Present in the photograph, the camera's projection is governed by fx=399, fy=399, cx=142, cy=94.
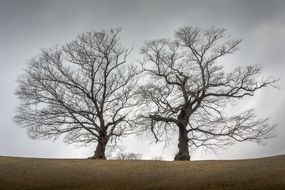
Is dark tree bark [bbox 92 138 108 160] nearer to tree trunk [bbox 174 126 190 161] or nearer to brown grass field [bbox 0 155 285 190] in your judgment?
brown grass field [bbox 0 155 285 190]

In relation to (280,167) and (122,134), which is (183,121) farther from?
(280,167)

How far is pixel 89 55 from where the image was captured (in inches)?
1165

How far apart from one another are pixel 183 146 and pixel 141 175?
29.8 ft

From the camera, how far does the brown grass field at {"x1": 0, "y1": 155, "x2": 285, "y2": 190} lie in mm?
16234

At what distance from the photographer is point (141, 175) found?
60.5 feet

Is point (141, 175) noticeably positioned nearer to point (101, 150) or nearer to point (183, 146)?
point (183, 146)

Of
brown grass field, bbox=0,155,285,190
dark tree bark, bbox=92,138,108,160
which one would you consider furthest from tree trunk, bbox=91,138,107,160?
brown grass field, bbox=0,155,285,190

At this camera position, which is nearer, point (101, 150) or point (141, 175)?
point (141, 175)

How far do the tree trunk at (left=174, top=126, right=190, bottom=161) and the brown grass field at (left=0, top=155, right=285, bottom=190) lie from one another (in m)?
4.34

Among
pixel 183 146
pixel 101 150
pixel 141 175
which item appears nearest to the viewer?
pixel 141 175

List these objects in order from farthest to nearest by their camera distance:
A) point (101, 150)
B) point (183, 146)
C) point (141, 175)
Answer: point (101, 150) < point (183, 146) < point (141, 175)

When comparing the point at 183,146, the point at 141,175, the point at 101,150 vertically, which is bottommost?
the point at 141,175

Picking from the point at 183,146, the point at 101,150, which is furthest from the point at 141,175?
the point at 101,150

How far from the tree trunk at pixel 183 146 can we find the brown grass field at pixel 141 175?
4.34 m
